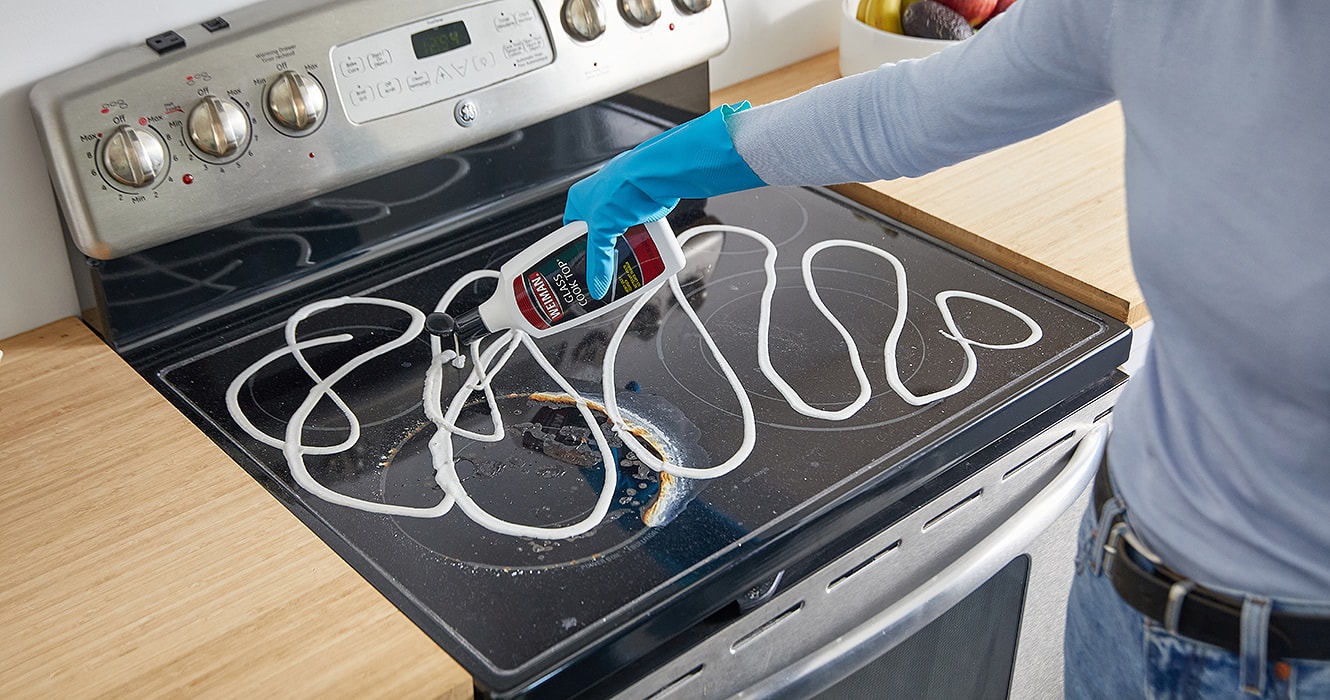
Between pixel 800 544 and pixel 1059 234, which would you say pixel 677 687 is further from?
pixel 1059 234

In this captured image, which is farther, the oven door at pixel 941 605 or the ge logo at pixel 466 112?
the ge logo at pixel 466 112

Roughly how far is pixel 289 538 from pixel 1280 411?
2.02 ft

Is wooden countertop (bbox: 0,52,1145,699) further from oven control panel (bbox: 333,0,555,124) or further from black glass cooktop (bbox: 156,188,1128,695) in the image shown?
oven control panel (bbox: 333,0,555,124)

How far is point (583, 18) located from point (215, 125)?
0.38 m

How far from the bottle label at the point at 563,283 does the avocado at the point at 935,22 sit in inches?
21.5

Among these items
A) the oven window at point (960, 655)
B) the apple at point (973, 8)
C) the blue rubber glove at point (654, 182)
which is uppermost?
the apple at point (973, 8)

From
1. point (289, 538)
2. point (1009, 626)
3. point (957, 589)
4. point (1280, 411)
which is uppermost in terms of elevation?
point (1280, 411)

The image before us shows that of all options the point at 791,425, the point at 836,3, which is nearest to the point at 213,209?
the point at 791,425

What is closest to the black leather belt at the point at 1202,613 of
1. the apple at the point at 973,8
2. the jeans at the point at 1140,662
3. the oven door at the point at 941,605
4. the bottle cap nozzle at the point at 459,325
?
the jeans at the point at 1140,662

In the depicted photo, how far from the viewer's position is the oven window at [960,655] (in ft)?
3.08

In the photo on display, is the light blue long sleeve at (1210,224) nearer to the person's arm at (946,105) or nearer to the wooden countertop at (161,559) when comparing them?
the person's arm at (946,105)

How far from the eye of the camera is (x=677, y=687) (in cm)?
78

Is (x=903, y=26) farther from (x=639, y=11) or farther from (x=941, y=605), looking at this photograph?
(x=941, y=605)

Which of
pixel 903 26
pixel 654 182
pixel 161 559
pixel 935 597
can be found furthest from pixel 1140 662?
pixel 903 26
